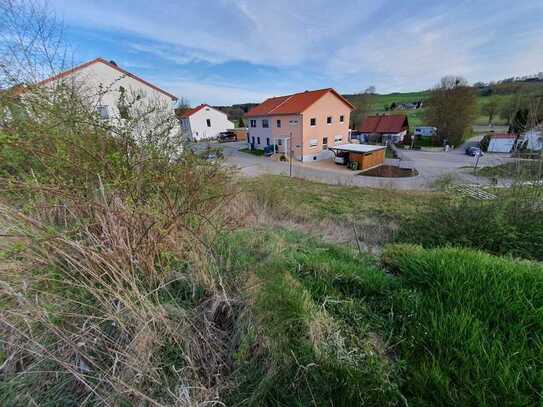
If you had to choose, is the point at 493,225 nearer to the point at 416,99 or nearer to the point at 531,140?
the point at 531,140

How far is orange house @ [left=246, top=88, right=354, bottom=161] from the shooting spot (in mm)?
24828

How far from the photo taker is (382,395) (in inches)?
46.8

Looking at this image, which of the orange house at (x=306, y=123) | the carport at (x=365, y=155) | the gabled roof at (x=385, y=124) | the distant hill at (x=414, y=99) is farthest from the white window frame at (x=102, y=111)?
the gabled roof at (x=385, y=124)

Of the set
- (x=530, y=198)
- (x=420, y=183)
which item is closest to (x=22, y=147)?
(x=530, y=198)

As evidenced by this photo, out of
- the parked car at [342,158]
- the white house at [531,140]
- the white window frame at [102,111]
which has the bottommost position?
the parked car at [342,158]

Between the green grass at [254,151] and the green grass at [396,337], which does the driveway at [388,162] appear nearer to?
the green grass at [254,151]

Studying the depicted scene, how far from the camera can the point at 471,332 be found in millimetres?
1432

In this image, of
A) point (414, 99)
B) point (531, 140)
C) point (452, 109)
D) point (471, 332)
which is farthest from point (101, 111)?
point (414, 99)

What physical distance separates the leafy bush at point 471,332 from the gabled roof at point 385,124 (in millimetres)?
42415

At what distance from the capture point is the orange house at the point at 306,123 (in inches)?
977

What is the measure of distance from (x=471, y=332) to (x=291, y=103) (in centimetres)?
2891

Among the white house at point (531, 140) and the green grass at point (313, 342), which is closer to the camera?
the green grass at point (313, 342)

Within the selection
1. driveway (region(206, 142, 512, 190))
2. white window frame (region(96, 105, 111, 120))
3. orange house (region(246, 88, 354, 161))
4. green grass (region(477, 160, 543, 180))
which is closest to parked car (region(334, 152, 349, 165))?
driveway (region(206, 142, 512, 190))

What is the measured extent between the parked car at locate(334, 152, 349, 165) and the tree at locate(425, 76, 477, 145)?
1959 centimetres
